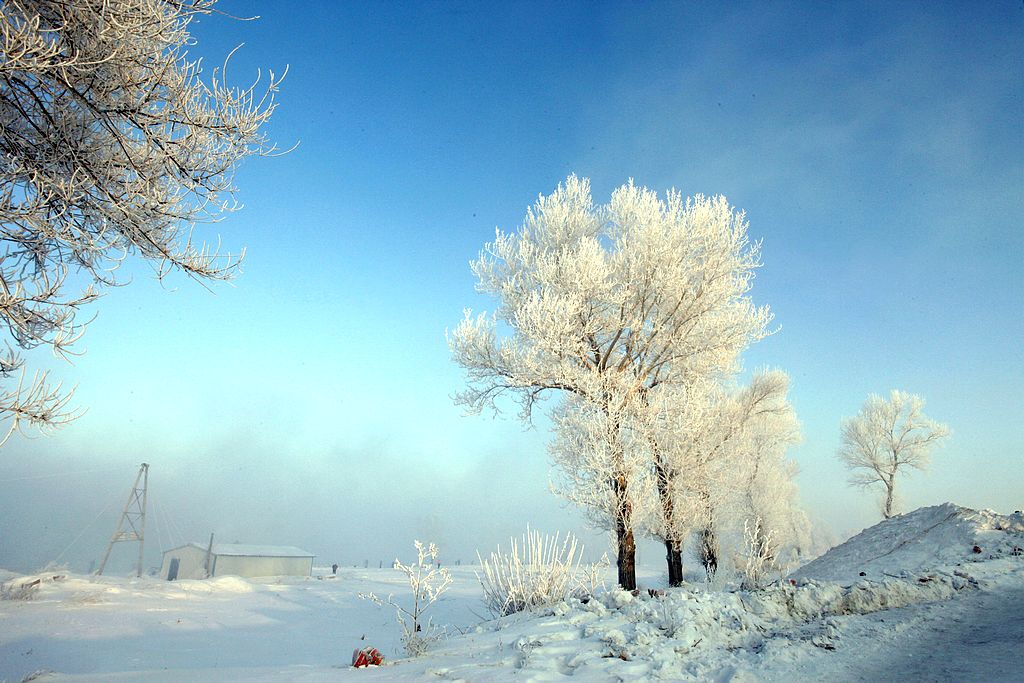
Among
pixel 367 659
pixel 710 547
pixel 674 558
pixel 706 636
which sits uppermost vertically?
pixel 710 547

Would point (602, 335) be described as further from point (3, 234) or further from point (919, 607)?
point (3, 234)

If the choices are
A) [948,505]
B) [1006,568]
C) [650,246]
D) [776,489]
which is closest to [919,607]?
[1006,568]

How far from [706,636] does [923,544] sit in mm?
7602

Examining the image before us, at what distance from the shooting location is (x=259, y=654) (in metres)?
8.80

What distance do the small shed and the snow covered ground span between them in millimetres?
29557

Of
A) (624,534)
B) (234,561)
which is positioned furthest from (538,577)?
(234,561)

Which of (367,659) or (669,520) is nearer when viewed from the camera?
(367,659)

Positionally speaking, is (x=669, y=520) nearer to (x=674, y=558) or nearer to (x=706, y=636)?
(x=674, y=558)

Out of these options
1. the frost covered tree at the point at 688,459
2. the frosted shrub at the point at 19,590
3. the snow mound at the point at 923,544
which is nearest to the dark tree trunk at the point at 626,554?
the frost covered tree at the point at 688,459

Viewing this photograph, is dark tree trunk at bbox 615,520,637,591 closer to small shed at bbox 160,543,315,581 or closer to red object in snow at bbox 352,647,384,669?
red object in snow at bbox 352,647,384,669

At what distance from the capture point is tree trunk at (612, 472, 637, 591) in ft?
35.2

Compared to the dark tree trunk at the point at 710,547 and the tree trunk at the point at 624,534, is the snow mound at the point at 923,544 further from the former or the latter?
the dark tree trunk at the point at 710,547

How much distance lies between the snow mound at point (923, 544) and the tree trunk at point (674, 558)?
8.42 ft

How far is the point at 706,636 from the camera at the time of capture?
4.67m
